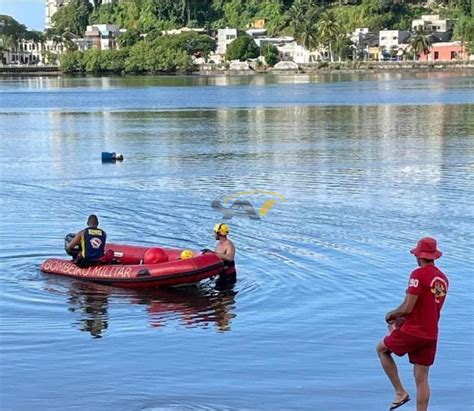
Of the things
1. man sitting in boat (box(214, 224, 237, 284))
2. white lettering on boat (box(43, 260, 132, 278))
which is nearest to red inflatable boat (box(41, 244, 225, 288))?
white lettering on boat (box(43, 260, 132, 278))

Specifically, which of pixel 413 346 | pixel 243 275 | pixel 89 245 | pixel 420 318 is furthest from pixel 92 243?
pixel 420 318

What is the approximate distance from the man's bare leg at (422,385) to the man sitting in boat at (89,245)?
10427mm

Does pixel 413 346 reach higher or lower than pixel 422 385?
higher

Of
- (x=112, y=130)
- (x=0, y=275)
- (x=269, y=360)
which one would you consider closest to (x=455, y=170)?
(x=0, y=275)

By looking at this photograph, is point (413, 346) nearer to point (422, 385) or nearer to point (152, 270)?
point (422, 385)

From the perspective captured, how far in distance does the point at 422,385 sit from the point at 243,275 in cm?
1027

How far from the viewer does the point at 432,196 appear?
107 feet

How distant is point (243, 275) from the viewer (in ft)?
70.5

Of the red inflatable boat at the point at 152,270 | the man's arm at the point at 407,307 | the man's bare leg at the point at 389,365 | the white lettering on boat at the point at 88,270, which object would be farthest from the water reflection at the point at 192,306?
the man's arm at the point at 407,307

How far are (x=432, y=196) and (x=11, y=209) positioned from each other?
13.5m

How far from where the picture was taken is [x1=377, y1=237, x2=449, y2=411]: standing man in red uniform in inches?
425

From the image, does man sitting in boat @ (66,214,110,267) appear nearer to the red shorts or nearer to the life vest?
the life vest

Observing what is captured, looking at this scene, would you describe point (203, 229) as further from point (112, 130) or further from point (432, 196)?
point (112, 130)

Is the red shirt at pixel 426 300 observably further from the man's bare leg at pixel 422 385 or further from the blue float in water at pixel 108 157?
the blue float in water at pixel 108 157
